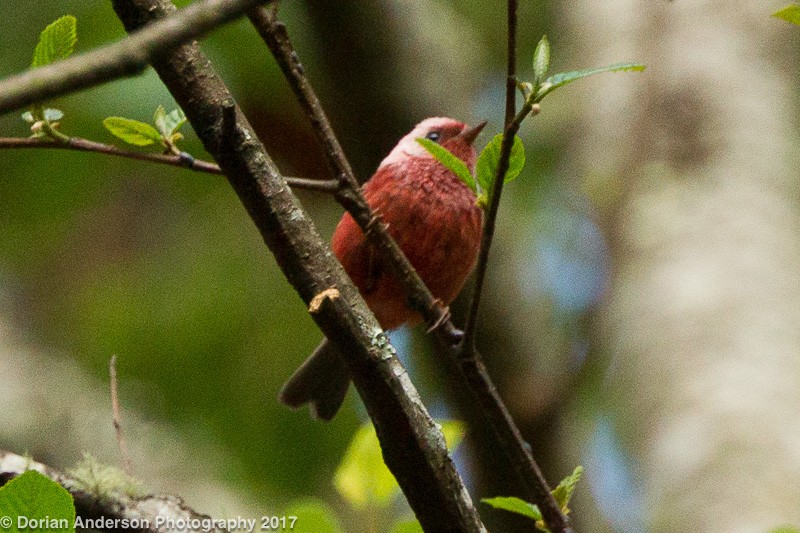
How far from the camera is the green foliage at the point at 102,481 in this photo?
2559mm

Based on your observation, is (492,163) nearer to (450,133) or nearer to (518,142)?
(518,142)

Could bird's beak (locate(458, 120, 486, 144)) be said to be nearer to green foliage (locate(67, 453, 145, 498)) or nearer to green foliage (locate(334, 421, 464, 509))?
green foliage (locate(334, 421, 464, 509))

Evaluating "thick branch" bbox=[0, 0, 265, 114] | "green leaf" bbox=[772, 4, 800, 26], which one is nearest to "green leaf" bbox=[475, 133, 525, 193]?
"green leaf" bbox=[772, 4, 800, 26]

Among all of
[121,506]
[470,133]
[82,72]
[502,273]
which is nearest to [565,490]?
[121,506]

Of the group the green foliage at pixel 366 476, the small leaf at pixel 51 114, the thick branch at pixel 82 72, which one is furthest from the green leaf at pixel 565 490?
the thick branch at pixel 82 72

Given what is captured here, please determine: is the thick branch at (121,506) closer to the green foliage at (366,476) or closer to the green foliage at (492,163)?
the green foliage at (366,476)

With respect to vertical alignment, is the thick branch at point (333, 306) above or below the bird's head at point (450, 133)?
above

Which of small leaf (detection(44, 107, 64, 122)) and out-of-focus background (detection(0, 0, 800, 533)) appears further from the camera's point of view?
out-of-focus background (detection(0, 0, 800, 533))

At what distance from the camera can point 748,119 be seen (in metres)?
5.36

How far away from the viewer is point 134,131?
8.20ft

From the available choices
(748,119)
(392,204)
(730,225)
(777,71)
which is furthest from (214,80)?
(777,71)

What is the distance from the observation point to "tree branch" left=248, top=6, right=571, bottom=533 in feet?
7.98

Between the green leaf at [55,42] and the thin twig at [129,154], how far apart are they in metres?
0.21

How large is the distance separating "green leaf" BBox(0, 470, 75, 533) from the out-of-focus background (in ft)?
6.71
